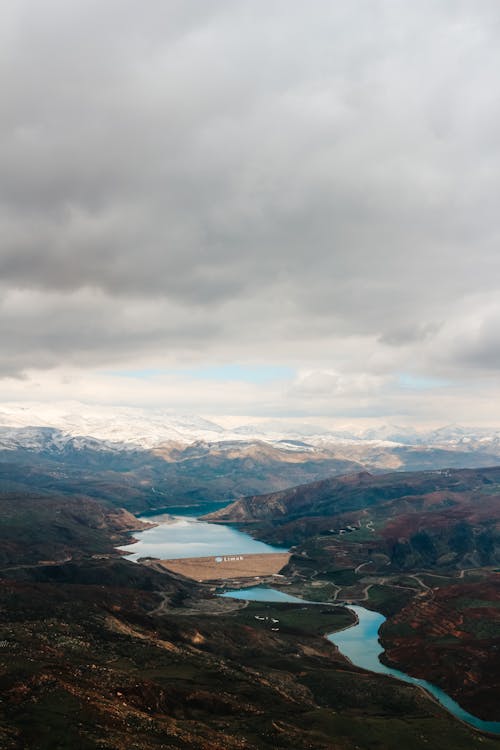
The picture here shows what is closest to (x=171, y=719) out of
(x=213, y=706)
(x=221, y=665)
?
(x=213, y=706)

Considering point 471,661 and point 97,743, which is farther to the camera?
point 471,661

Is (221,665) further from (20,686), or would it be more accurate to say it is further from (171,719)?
(20,686)

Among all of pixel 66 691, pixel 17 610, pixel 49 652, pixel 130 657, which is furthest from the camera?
pixel 17 610

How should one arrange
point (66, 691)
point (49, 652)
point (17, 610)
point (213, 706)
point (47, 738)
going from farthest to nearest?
point (17, 610)
point (49, 652)
point (213, 706)
point (66, 691)
point (47, 738)

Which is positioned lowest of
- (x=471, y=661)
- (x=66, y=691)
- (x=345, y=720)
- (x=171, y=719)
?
(x=471, y=661)

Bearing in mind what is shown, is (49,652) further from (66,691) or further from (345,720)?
(345,720)

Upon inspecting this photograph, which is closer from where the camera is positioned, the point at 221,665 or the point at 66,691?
the point at 66,691

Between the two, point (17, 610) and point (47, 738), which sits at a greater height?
point (47, 738)

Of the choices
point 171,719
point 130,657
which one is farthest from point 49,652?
point 171,719

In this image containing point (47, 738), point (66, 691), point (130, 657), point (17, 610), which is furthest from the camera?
point (17, 610)
